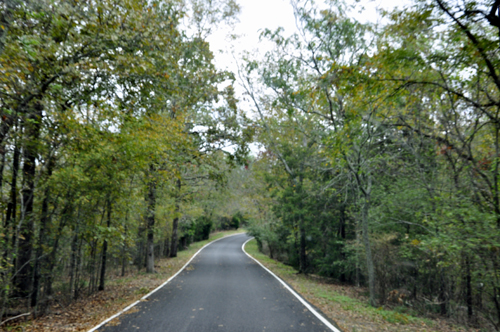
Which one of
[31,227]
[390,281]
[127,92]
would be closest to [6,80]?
[127,92]

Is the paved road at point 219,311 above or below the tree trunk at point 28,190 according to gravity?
below

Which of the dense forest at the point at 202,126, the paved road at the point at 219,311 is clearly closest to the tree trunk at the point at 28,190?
the dense forest at the point at 202,126

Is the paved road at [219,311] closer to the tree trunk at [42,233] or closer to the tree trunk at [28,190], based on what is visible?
the tree trunk at [42,233]

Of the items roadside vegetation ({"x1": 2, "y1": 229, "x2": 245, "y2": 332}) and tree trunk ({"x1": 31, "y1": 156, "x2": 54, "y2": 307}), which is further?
tree trunk ({"x1": 31, "y1": 156, "x2": 54, "y2": 307})

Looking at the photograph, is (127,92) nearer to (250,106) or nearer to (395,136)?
(395,136)

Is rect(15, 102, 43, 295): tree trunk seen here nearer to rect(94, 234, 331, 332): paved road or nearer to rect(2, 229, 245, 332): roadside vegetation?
rect(2, 229, 245, 332): roadside vegetation

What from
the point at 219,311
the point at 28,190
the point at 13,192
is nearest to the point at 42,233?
the point at 28,190

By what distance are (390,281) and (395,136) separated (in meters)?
6.13

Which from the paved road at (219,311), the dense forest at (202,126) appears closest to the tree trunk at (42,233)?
the dense forest at (202,126)

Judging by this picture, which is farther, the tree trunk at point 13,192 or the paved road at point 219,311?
the tree trunk at point 13,192

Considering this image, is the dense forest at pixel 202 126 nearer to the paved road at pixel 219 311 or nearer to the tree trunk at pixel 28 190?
the tree trunk at pixel 28 190

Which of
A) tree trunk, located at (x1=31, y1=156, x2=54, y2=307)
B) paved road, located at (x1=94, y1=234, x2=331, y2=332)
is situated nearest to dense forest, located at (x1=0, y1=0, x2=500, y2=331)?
tree trunk, located at (x1=31, y1=156, x2=54, y2=307)

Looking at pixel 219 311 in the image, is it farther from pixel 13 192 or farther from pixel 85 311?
pixel 13 192

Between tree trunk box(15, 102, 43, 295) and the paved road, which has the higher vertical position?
tree trunk box(15, 102, 43, 295)
